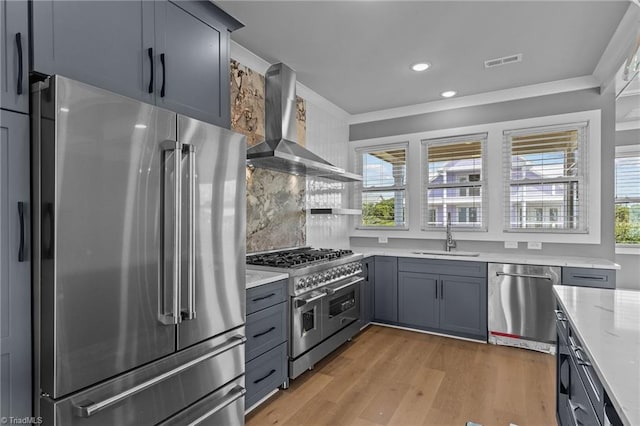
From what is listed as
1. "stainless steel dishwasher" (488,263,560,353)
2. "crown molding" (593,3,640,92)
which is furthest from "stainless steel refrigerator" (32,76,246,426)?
"stainless steel dishwasher" (488,263,560,353)

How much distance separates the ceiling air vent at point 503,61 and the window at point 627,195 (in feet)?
3.94

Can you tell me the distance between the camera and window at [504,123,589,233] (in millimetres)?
A: 3744

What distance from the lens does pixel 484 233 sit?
13.7ft

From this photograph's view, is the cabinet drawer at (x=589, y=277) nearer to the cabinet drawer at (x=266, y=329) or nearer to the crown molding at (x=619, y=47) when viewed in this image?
the crown molding at (x=619, y=47)

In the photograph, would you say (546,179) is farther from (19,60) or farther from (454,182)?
(19,60)

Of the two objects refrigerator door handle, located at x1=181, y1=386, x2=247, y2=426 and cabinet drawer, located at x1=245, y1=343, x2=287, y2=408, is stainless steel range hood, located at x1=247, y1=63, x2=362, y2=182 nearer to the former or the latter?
cabinet drawer, located at x1=245, y1=343, x2=287, y2=408

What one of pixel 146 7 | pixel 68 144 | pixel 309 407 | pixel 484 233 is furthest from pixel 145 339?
pixel 484 233

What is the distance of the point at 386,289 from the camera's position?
4180mm

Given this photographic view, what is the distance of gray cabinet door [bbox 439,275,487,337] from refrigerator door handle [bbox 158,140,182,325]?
3.01m

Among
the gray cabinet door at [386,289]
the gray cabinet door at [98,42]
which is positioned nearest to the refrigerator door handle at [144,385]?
the gray cabinet door at [98,42]

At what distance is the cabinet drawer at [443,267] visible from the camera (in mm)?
3691

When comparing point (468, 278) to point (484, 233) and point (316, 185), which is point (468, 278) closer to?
point (484, 233)

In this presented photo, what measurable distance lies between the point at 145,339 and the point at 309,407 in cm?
139

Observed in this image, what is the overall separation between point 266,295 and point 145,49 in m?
1.63
